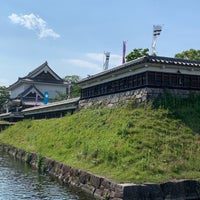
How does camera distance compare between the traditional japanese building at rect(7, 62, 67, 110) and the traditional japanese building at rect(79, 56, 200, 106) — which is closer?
the traditional japanese building at rect(79, 56, 200, 106)

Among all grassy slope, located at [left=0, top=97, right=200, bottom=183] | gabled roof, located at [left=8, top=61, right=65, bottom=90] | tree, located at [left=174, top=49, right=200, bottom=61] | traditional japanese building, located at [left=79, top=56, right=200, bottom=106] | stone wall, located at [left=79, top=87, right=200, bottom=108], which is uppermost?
gabled roof, located at [left=8, top=61, right=65, bottom=90]

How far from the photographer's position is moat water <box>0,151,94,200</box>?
12703 mm

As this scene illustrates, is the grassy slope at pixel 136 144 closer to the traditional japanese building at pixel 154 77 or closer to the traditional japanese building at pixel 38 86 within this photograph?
the traditional japanese building at pixel 154 77

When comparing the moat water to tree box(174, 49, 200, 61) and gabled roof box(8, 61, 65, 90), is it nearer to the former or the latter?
tree box(174, 49, 200, 61)

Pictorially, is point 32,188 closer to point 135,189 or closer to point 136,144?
point 136,144

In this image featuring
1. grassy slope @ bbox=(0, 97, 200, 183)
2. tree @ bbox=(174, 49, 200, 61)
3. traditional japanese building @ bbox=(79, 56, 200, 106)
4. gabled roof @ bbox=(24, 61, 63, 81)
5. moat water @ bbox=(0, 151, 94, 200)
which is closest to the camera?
grassy slope @ bbox=(0, 97, 200, 183)

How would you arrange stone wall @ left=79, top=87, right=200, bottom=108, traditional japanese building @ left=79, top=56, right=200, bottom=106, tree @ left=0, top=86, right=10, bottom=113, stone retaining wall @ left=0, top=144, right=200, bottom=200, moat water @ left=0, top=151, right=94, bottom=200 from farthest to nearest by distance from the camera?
tree @ left=0, top=86, right=10, bottom=113 → traditional japanese building @ left=79, top=56, right=200, bottom=106 → stone wall @ left=79, top=87, right=200, bottom=108 → moat water @ left=0, top=151, right=94, bottom=200 → stone retaining wall @ left=0, top=144, right=200, bottom=200

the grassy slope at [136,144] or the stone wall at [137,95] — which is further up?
the stone wall at [137,95]

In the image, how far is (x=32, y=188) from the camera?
14.3 metres

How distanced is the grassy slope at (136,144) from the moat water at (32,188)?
1.22 metres

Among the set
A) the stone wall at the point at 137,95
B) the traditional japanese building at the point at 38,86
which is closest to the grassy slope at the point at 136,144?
the stone wall at the point at 137,95

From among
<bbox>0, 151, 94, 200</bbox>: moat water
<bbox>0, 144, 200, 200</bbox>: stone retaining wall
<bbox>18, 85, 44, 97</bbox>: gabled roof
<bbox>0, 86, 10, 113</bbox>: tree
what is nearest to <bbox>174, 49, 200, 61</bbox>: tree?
<bbox>0, 151, 94, 200</bbox>: moat water

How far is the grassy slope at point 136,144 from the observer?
12219 millimetres

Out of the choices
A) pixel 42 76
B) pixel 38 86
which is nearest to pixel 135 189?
pixel 38 86
